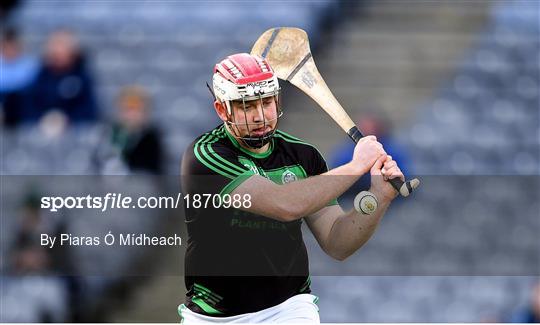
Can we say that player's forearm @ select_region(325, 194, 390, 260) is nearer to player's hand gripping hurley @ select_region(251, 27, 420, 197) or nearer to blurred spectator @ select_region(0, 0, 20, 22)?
player's hand gripping hurley @ select_region(251, 27, 420, 197)

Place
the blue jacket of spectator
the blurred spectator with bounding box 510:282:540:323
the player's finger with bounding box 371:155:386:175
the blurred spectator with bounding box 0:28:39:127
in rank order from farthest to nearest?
the blurred spectator with bounding box 0:28:39:127
the blue jacket of spectator
the blurred spectator with bounding box 510:282:540:323
the player's finger with bounding box 371:155:386:175

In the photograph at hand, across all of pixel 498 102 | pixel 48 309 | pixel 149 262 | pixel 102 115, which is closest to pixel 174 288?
pixel 149 262

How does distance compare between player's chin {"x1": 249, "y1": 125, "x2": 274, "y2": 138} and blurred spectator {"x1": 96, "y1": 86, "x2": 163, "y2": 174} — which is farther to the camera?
blurred spectator {"x1": 96, "y1": 86, "x2": 163, "y2": 174}

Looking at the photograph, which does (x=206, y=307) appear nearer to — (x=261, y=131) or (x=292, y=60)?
(x=261, y=131)

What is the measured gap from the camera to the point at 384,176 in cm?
413

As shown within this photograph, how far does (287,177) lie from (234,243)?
32 centimetres

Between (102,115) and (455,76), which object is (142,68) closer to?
(102,115)

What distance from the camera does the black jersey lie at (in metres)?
4.15

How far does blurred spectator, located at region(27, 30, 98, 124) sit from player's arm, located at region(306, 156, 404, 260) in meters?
4.98

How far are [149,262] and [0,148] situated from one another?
1.87 metres

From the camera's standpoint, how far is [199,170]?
4.15m

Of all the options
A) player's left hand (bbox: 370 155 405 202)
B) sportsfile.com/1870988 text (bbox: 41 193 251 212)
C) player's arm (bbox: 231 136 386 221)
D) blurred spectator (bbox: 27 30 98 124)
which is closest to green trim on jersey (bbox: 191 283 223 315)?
player's arm (bbox: 231 136 386 221)

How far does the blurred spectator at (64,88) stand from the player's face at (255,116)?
4.98 meters

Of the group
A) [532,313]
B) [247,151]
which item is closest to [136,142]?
[532,313]
